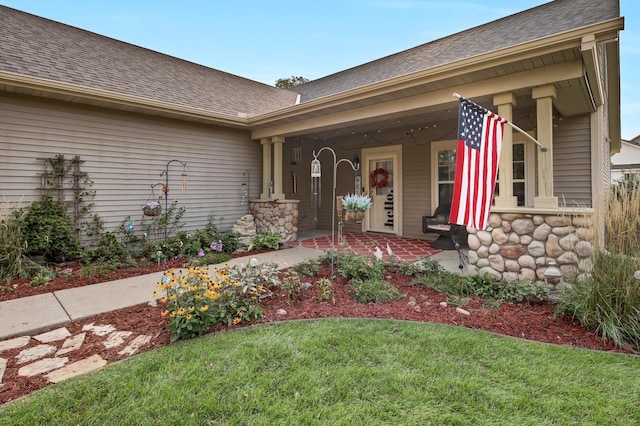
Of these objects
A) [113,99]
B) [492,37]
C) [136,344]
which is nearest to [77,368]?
[136,344]

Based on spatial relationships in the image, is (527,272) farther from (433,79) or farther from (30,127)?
(30,127)

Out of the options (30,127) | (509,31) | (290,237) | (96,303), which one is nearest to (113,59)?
(30,127)

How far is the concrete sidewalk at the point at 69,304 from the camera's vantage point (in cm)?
271

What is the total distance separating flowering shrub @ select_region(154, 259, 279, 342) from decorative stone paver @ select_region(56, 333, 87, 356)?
0.60m

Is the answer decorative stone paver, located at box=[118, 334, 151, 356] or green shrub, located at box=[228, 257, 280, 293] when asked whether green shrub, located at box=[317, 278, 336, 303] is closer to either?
green shrub, located at box=[228, 257, 280, 293]

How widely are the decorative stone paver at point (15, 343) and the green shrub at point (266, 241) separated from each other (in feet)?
12.1

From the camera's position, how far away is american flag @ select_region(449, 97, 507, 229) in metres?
3.20

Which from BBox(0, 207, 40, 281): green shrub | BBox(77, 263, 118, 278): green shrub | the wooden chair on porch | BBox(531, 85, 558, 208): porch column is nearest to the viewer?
BBox(531, 85, 558, 208): porch column

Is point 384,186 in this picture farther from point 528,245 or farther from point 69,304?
point 69,304

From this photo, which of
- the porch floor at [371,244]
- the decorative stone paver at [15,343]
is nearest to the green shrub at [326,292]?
the porch floor at [371,244]

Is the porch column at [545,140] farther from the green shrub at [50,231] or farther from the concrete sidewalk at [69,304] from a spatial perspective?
the green shrub at [50,231]

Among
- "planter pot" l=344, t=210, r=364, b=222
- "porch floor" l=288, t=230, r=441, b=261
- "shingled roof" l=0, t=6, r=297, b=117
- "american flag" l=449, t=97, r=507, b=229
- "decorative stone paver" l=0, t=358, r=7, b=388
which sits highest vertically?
"shingled roof" l=0, t=6, r=297, b=117

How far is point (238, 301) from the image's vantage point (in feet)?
9.20

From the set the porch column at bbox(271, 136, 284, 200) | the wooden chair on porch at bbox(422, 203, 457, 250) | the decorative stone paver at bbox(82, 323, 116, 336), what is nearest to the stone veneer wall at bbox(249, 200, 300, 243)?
the porch column at bbox(271, 136, 284, 200)
